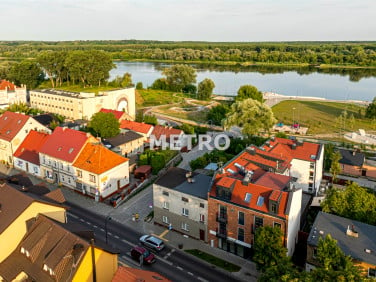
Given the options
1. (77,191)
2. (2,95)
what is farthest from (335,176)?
(2,95)

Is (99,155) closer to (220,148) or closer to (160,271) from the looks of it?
(160,271)

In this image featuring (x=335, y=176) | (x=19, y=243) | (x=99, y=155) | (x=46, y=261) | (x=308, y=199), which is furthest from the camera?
(x=335, y=176)

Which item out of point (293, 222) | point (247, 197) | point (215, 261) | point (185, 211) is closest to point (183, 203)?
point (185, 211)

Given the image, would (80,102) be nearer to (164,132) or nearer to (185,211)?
(164,132)

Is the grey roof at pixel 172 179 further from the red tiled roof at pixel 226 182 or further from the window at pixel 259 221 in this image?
the window at pixel 259 221

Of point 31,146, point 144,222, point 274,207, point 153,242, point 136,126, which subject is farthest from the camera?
point 136,126

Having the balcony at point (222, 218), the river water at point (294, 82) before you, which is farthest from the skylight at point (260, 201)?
the river water at point (294, 82)
